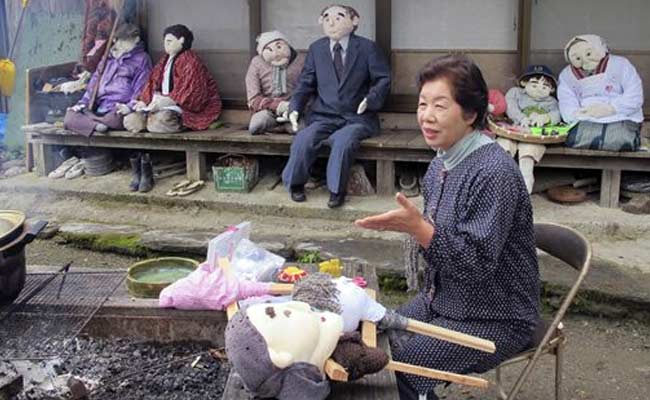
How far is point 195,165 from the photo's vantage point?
24.8 ft

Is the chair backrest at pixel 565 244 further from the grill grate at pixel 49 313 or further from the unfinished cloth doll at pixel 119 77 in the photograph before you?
the unfinished cloth doll at pixel 119 77

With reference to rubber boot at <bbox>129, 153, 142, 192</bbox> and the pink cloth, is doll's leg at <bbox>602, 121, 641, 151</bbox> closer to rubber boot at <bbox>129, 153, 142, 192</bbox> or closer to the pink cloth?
the pink cloth

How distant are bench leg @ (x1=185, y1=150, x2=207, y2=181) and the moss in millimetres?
1288

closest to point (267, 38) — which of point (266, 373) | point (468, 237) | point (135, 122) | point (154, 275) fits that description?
point (135, 122)

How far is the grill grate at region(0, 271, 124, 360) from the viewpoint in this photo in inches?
132

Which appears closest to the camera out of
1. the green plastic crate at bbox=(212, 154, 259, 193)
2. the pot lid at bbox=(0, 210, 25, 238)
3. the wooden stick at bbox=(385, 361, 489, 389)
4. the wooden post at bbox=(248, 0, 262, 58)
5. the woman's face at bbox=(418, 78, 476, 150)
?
the wooden stick at bbox=(385, 361, 489, 389)

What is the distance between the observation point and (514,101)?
6.93 meters

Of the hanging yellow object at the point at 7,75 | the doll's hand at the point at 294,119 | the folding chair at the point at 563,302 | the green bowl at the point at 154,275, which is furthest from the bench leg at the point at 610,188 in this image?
the hanging yellow object at the point at 7,75

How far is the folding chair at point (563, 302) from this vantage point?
3.20 metres

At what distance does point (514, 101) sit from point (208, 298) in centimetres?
429

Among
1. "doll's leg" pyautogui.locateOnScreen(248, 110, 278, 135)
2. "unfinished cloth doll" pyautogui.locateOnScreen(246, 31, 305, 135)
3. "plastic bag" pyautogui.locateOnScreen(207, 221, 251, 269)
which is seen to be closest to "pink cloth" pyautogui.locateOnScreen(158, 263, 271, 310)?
"plastic bag" pyautogui.locateOnScreen(207, 221, 251, 269)

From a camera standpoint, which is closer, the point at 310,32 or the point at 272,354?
the point at 272,354

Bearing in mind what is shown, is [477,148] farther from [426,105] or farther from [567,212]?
[567,212]

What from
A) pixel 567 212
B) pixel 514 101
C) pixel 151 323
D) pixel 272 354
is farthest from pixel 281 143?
pixel 272 354
